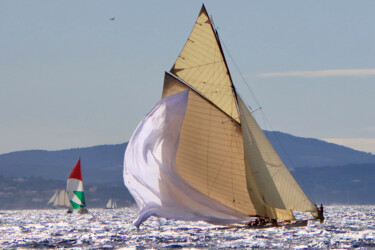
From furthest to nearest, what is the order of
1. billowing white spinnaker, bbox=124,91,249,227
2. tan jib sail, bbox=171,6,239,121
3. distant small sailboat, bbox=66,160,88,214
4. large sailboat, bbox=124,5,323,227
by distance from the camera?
distant small sailboat, bbox=66,160,88,214, tan jib sail, bbox=171,6,239,121, large sailboat, bbox=124,5,323,227, billowing white spinnaker, bbox=124,91,249,227

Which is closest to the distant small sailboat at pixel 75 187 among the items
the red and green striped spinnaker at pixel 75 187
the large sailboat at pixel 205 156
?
the red and green striped spinnaker at pixel 75 187

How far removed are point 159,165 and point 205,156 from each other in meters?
6.48

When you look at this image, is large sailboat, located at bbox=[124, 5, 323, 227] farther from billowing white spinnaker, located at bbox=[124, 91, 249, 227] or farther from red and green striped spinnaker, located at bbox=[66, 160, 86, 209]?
red and green striped spinnaker, located at bbox=[66, 160, 86, 209]

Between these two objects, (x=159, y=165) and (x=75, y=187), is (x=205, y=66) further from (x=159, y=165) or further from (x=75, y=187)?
(x=75, y=187)

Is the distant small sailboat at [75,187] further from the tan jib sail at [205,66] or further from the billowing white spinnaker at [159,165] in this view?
the billowing white spinnaker at [159,165]

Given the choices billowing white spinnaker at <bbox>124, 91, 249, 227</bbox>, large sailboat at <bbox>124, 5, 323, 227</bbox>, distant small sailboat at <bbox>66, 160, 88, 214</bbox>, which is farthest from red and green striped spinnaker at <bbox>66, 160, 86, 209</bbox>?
billowing white spinnaker at <bbox>124, 91, 249, 227</bbox>

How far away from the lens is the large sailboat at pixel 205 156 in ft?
193

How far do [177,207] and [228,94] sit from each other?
10.1m

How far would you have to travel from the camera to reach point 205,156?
64.6 m

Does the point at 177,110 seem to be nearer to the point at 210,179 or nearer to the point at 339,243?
the point at 210,179

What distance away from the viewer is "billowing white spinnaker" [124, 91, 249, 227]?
191 ft

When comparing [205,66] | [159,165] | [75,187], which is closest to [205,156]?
[205,66]

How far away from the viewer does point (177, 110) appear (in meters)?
60.0

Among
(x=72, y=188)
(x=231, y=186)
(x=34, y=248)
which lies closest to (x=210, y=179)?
(x=231, y=186)
